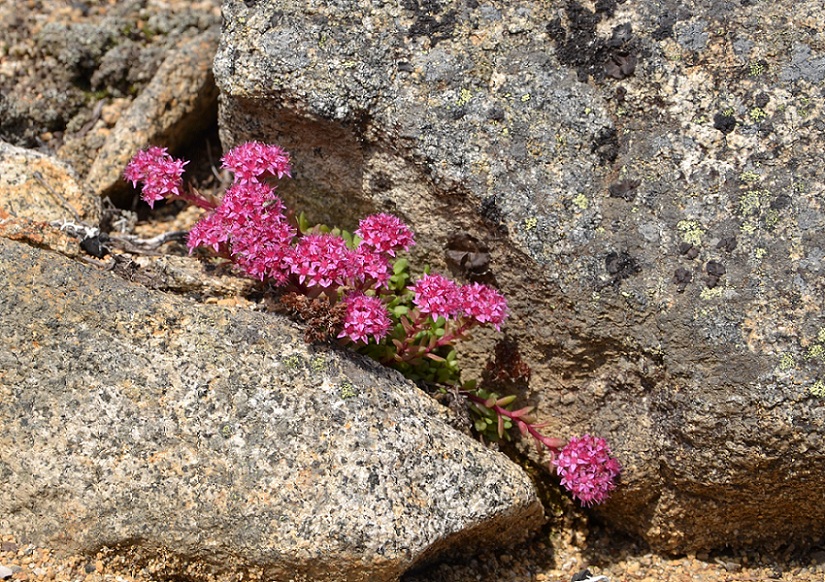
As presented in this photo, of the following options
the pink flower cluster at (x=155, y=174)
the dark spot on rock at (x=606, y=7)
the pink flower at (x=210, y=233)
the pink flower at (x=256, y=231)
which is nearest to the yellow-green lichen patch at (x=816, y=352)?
the dark spot on rock at (x=606, y=7)

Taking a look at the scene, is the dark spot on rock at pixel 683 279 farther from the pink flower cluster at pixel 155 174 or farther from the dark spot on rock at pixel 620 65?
the pink flower cluster at pixel 155 174

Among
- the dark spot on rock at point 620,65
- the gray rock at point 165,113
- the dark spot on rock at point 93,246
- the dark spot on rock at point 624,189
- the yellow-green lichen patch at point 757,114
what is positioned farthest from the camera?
the gray rock at point 165,113

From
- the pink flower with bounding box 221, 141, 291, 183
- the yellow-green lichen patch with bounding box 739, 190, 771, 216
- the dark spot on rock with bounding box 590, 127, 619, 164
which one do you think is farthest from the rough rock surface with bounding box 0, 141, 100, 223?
the yellow-green lichen patch with bounding box 739, 190, 771, 216

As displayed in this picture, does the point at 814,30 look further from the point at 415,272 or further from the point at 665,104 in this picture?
the point at 415,272

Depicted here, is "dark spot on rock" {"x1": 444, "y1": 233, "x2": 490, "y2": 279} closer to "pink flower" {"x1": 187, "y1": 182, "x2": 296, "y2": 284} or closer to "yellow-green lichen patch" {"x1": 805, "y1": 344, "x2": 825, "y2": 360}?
"pink flower" {"x1": 187, "y1": 182, "x2": 296, "y2": 284}

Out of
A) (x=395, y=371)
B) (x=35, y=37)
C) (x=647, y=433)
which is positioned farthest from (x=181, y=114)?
(x=647, y=433)
